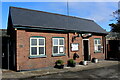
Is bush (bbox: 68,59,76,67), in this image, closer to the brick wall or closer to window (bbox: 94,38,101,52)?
the brick wall

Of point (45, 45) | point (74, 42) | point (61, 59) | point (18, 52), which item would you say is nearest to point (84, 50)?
point (74, 42)

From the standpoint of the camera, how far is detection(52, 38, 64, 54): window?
13.5 m

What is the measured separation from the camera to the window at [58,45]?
13459 millimetres

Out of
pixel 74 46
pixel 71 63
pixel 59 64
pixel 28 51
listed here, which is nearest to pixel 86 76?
pixel 59 64

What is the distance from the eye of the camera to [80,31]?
50.4 feet

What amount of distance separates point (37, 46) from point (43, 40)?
2.60 feet

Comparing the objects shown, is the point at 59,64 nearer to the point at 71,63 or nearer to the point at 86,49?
the point at 71,63

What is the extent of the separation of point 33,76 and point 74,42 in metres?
6.50

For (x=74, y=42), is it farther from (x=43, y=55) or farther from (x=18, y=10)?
(x=18, y=10)

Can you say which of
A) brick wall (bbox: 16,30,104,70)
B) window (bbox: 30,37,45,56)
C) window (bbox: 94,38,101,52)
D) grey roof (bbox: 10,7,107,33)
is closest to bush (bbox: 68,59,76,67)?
brick wall (bbox: 16,30,104,70)

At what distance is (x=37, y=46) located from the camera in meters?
12.2

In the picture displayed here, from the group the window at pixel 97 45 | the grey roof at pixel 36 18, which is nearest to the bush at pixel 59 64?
the grey roof at pixel 36 18

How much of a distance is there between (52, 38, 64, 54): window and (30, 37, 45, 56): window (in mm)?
1197

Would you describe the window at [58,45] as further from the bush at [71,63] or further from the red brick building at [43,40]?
the bush at [71,63]
